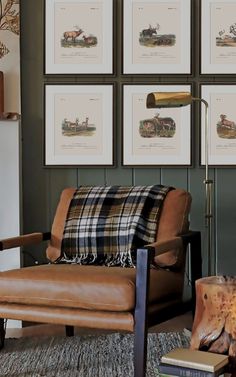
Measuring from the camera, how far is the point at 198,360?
4.98ft

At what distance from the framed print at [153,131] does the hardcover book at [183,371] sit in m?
2.01

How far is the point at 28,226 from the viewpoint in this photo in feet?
11.5

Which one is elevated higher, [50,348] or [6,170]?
[6,170]

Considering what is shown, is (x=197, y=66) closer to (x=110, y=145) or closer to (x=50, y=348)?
(x=110, y=145)

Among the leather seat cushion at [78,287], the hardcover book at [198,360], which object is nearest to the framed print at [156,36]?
the leather seat cushion at [78,287]

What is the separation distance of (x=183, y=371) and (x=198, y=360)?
0.16 feet

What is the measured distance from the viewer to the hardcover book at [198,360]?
148 cm

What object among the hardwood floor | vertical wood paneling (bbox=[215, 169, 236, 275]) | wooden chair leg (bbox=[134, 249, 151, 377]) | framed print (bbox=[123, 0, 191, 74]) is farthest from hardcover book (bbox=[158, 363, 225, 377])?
framed print (bbox=[123, 0, 191, 74])

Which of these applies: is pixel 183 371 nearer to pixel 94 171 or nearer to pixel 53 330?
pixel 53 330

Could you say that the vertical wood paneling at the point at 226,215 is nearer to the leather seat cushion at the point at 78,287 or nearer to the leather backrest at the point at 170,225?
the leather backrest at the point at 170,225

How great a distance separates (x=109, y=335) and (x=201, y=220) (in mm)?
927

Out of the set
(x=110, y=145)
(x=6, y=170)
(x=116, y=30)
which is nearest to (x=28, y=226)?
(x=6, y=170)

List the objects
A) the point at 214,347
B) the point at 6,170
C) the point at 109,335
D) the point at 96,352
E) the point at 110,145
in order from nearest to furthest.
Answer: the point at 214,347 < the point at 96,352 < the point at 109,335 < the point at 6,170 < the point at 110,145

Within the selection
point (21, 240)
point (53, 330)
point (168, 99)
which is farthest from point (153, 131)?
point (53, 330)
